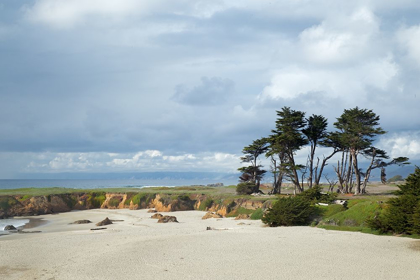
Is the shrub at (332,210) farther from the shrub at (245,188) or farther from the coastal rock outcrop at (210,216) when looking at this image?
the shrub at (245,188)

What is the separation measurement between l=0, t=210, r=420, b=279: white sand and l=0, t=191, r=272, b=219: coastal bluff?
57.2 feet

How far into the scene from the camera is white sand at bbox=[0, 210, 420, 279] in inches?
534

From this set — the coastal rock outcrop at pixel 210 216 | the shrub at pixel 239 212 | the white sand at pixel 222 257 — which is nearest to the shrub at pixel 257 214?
the shrub at pixel 239 212

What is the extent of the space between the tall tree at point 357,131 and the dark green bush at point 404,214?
24.6 m

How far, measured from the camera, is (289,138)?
44094 millimetres

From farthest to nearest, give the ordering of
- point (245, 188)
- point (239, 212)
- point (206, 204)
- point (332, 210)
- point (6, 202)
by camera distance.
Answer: point (6, 202)
point (245, 188)
point (206, 204)
point (239, 212)
point (332, 210)

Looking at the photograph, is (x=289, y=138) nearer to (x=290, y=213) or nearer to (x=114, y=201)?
(x=290, y=213)

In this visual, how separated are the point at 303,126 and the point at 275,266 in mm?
33917

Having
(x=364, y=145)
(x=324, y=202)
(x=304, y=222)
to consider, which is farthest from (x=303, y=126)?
(x=304, y=222)

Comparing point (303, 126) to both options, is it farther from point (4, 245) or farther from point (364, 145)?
point (4, 245)

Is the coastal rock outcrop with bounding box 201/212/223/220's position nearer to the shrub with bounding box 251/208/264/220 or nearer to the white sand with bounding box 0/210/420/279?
the shrub with bounding box 251/208/264/220

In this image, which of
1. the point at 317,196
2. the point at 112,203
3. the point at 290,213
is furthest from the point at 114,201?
the point at 290,213

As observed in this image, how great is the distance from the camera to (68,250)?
19.6m

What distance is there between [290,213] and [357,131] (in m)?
24.7
